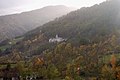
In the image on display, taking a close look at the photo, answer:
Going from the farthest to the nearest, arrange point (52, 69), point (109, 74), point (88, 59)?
point (88, 59) < point (52, 69) < point (109, 74)

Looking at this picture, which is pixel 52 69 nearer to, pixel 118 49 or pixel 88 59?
pixel 88 59

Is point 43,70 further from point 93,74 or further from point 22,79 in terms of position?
point 93,74

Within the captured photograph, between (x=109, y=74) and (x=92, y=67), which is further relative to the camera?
(x=92, y=67)

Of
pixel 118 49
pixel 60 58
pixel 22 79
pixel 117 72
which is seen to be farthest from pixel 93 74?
pixel 118 49

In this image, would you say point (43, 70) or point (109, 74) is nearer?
point (109, 74)

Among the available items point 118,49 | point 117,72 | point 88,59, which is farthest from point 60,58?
point 117,72

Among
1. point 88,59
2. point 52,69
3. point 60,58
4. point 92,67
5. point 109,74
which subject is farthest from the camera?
point 60,58

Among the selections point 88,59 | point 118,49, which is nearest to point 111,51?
point 118,49

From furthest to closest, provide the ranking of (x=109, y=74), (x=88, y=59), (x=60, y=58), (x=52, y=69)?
1. (x=60, y=58)
2. (x=88, y=59)
3. (x=52, y=69)
4. (x=109, y=74)
